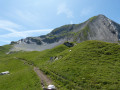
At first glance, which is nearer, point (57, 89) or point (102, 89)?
point (102, 89)

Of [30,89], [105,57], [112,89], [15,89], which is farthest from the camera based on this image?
[105,57]

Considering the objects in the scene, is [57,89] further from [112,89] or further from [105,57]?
[105,57]

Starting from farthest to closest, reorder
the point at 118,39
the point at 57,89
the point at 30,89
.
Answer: the point at 118,39, the point at 30,89, the point at 57,89

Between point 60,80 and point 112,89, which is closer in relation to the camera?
point 112,89

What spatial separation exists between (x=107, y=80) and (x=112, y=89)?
3.10m

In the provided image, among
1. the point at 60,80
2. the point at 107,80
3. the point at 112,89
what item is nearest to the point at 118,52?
the point at 107,80

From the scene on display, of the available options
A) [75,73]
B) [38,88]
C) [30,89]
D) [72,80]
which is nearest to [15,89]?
[30,89]

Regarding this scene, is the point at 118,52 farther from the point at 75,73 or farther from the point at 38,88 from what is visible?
the point at 38,88

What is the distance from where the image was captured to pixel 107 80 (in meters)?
21.3

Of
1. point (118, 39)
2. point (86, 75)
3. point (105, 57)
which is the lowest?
point (86, 75)

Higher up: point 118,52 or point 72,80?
point 118,52

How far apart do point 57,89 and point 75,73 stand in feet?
28.2

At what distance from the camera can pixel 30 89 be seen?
71.5 ft

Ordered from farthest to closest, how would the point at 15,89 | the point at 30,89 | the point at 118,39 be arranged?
the point at 118,39
the point at 15,89
the point at 30,89
